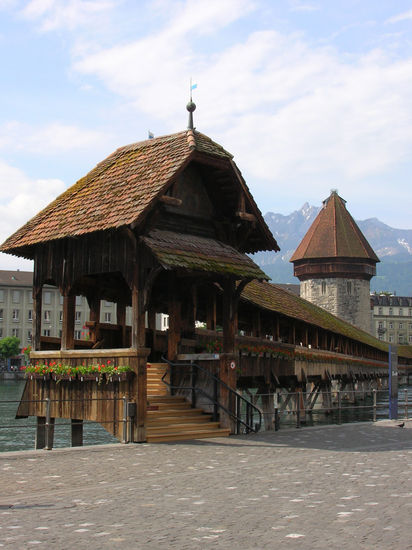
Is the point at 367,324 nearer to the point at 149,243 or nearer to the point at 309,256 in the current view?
the point at 309,256

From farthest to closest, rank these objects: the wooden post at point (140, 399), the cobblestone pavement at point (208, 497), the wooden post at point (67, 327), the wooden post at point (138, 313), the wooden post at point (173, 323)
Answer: the wooden post at point (173, 323), the wooden post at point (67, 327), the wooden post at point (138, 313), the wooden post at point (140, 399), the cobblestone pavement at point (208, 497)

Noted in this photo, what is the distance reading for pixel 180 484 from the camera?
391 inches

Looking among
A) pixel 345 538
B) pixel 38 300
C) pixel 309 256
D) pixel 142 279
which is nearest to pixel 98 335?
pixel 38 300

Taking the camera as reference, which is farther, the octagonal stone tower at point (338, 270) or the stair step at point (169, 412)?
the octagonal stone tower at point (338, 270)

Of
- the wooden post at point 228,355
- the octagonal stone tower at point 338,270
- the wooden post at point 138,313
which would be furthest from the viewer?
the octagonal stone tower at point 338,270

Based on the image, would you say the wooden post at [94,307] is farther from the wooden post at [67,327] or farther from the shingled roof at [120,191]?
the wooden post at [67,327]

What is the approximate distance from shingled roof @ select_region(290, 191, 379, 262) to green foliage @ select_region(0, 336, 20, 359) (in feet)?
127

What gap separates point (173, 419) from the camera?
16922 millimetres

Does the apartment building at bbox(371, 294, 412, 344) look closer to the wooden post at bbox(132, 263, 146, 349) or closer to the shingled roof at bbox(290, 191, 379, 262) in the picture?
the shingled roof at bbox(290, 191, 379, 262)

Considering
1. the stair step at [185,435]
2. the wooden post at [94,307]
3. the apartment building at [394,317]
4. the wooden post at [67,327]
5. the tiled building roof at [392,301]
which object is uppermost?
the tiled building roof at [392,301]

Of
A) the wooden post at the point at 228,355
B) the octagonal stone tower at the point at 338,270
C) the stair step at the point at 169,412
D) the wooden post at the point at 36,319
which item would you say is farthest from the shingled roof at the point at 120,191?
the octagonal stone tower at the point at 338,270

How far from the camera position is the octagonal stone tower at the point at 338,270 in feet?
285

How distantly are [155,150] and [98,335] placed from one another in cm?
546

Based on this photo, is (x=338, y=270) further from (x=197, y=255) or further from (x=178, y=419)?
(x=178, y=419)
